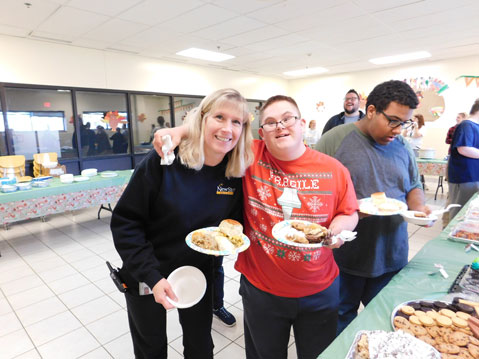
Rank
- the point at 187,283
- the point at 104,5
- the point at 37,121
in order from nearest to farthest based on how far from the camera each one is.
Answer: the point at 187,283, the point at 104,5, the point at 37,121

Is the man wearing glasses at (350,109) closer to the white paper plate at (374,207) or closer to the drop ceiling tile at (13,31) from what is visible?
the white paper plate at (374,207)

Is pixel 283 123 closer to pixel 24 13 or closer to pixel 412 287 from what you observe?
pixel 412 287

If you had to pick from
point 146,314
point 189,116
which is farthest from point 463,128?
point 146,314

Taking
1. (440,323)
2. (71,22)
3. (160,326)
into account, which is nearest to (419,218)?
(440,323)

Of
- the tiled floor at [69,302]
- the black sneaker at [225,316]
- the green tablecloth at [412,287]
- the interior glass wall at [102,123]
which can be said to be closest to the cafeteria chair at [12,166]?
the tiled floor at [69,302]

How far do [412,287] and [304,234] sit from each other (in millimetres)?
617

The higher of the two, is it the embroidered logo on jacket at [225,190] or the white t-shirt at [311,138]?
the white t-shirt at [311,138]

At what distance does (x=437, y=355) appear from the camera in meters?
0.81

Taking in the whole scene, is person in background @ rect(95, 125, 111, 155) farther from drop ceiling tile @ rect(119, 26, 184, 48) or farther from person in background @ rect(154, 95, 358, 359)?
person in background @ rect(154, 95, 358, 359)

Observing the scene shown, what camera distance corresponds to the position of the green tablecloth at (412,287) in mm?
963

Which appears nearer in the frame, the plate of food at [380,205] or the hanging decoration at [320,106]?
the plate of food at [380,205]

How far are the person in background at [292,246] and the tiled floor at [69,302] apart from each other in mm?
908

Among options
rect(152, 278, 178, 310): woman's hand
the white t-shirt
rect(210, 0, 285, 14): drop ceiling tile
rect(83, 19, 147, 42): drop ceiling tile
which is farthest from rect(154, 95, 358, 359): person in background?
the white t-shirt

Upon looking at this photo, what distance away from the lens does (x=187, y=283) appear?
1210 millimetres
